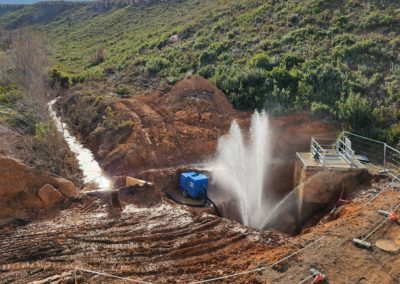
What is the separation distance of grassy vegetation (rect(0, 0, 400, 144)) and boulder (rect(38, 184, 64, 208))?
471 inches

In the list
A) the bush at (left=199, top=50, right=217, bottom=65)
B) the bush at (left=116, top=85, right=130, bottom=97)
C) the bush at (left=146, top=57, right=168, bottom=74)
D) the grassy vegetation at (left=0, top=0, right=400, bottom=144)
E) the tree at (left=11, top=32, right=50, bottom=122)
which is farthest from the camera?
the bush at (left=146, top=57, right=168, bottom=74)

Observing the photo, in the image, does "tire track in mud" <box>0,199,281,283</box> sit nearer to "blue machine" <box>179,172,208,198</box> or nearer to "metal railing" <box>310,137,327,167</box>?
"blue machine" <box>179,172,208,198</box>

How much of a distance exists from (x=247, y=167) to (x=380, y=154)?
19.2ft

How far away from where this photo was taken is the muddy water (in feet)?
54.6

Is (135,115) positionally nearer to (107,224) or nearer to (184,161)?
(184,161)

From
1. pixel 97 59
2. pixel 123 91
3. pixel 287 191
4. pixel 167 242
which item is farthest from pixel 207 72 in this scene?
pixel 167 242

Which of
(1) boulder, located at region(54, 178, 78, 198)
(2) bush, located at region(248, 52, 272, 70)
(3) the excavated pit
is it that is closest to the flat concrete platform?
(3) the excavated pit

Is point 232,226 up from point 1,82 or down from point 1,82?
down

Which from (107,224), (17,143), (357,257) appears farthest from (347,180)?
(17,143)

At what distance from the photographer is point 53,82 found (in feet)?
97.2

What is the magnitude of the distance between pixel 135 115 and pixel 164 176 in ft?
17.6

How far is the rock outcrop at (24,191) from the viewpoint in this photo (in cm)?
1347

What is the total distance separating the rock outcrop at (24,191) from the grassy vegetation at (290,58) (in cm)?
1198

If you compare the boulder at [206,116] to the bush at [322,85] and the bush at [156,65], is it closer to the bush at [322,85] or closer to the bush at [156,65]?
the bush at [322,85]
